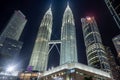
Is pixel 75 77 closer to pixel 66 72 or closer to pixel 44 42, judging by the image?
pixel 66 72

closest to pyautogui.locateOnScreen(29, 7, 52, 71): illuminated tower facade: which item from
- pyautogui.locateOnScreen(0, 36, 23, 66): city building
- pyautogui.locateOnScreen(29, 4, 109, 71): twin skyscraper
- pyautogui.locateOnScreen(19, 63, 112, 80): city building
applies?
pyautogui.locateOnScreen(29, 4, 109, 71): twin skyscraper

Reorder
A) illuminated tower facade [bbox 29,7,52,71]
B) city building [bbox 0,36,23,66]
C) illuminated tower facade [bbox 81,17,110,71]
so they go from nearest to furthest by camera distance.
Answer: illuminated tower facade [bbox 81,17,110,71] < city building [bbox 0,36,23,66] < illuminated tower facade [bbox 29,7,52,71]

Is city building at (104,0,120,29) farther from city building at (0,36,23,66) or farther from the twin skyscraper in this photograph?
city building at (0,36,23,66)

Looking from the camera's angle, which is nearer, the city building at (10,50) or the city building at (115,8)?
the city building at (115,8)

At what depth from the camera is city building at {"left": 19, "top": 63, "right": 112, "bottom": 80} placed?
77.1 meters

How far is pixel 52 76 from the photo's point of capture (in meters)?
88.4

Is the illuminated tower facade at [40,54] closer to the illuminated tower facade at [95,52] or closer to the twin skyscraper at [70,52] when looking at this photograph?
the twin skyscraper at [70,52]

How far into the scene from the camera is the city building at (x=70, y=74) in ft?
253

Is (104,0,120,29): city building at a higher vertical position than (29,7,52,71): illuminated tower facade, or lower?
lower

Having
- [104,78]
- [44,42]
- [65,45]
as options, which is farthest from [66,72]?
[44,42]

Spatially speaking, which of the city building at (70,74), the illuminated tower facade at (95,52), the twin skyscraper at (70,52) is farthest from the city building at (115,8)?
the twin skyscraper at (70,52)

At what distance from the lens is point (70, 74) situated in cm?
7712

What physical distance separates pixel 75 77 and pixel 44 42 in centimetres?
12594

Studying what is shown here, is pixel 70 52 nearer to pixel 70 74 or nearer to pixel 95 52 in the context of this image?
pixel 95 52
